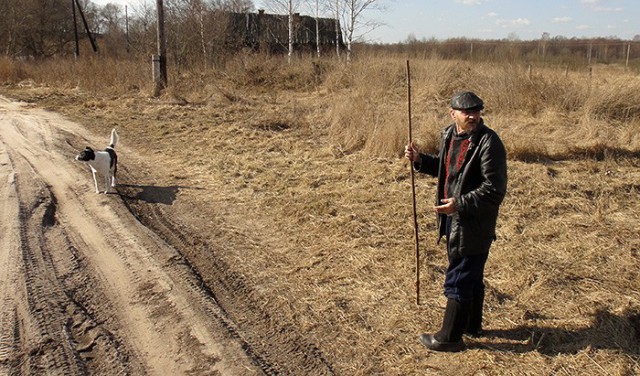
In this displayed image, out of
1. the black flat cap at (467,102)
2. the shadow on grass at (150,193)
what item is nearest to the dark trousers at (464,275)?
the black flat cap at (467,102)

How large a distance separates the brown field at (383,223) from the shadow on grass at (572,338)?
0.04 feet

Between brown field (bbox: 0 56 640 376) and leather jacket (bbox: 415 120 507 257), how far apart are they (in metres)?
0.84

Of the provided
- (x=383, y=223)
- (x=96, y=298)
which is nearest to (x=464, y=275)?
(x=383, y=223)

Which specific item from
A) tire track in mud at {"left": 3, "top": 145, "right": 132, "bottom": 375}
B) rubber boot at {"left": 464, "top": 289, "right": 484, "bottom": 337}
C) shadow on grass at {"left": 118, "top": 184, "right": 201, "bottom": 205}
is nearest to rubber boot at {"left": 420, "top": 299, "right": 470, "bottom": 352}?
rubber boot at {"left": 464, "top": 289, "right": 484, "bottom": 337}

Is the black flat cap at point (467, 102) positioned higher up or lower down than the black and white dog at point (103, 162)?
higher up

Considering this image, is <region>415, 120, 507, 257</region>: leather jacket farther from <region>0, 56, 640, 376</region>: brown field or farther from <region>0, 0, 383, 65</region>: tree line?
<region>0, 0, 383, 65</region>: tree line

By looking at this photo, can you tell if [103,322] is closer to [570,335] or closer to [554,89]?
[570,335]

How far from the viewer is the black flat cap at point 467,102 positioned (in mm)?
2980

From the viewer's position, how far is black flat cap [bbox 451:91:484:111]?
9.78ft

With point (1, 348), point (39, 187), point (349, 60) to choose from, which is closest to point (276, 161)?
point (39, 187)

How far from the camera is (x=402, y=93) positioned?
48.1 feet

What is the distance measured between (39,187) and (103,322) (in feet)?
13.0

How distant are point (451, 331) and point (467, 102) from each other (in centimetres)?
154

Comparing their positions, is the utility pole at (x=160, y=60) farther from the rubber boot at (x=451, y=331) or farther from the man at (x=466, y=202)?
the rubber boot at (x=451, y=331)
